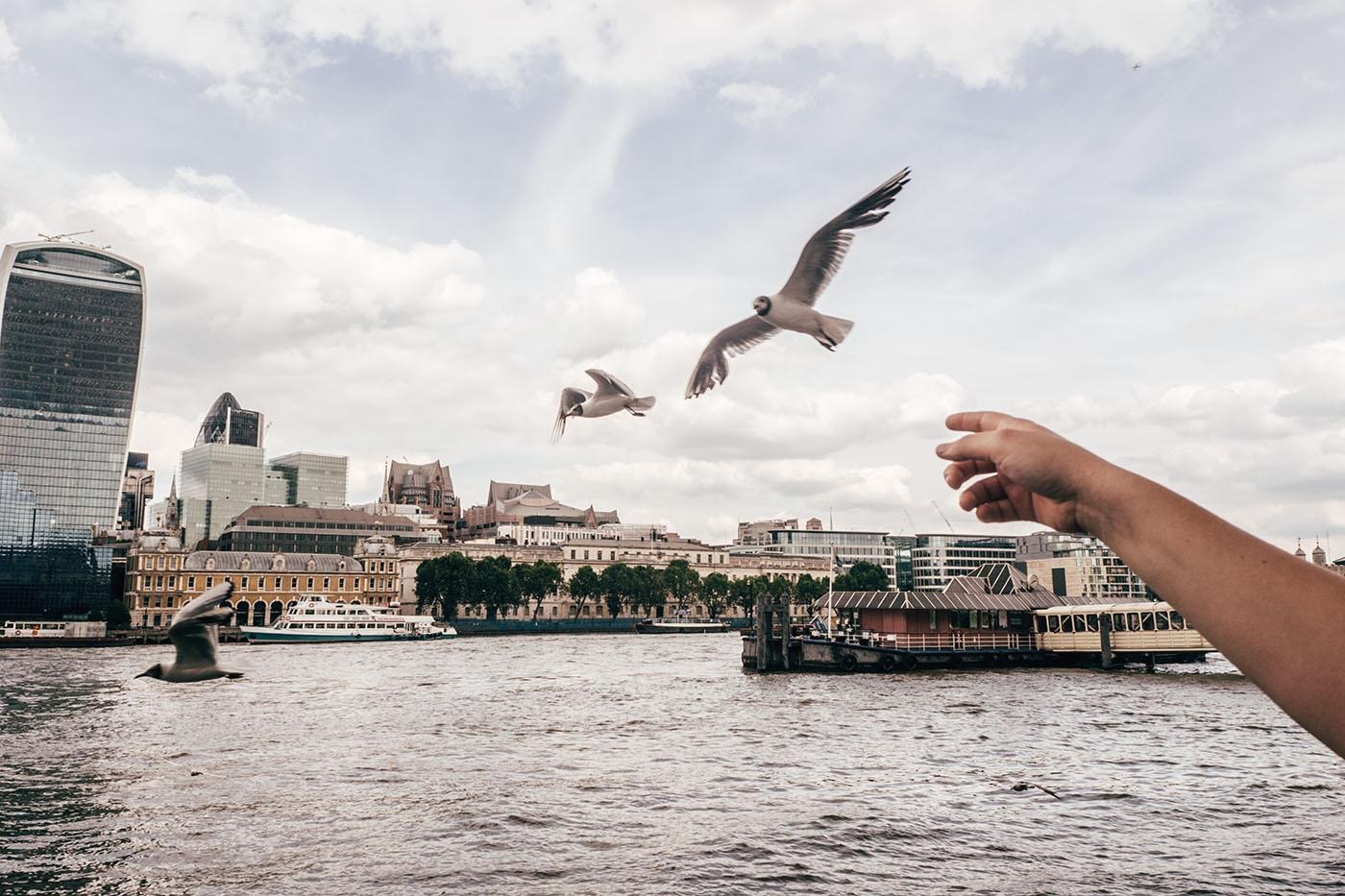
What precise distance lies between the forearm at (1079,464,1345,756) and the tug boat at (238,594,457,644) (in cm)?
10413

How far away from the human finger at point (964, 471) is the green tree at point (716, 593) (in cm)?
15079

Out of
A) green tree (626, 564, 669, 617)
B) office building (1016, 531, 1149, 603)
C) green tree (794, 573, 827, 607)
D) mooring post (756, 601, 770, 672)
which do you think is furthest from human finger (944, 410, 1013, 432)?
office building (1016, 531, 1149, 603)

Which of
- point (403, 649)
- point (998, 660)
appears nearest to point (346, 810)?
point (998, 660)

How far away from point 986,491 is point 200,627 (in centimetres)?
1023

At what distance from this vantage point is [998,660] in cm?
5994

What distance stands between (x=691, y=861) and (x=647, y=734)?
49.7 ft

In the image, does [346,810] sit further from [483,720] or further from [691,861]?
[483,720]

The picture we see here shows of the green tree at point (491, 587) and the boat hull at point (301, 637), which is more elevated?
the green tree at point (491, 587)

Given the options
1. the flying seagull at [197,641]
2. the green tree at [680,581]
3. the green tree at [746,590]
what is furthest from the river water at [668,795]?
the green tree at [746,590]

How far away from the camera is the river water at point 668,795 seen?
16.9 m

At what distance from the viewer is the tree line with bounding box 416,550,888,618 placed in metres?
128

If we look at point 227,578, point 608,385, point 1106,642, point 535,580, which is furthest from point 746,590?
point 608,385

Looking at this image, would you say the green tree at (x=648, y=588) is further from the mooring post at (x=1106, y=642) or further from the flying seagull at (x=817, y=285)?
the flying seagull at (x=817, y=285)

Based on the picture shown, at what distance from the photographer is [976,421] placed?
2.01m
